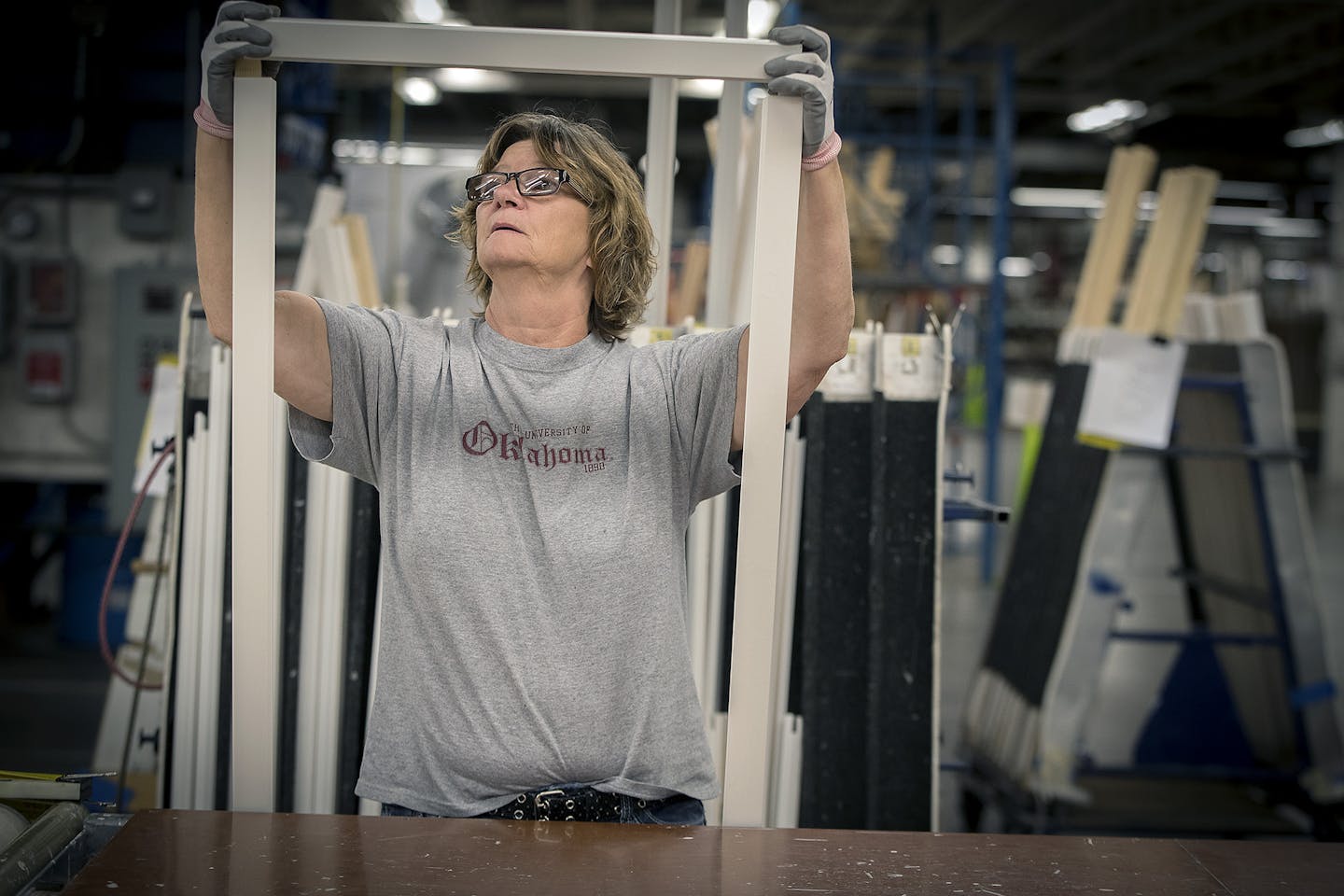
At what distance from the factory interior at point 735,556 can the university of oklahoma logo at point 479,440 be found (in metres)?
0.04

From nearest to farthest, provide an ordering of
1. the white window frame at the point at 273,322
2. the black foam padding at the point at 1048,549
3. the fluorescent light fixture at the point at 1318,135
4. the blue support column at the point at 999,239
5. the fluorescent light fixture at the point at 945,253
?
the white window frame at the point at 273,322, the black foam padding at the point at 1048,549, the blue support column at the point at 999,239, the fluorescent light fixture at the point at 1318,135, the fluorescent light fixture at the point at 945,253

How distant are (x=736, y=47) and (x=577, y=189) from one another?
1.17 ft

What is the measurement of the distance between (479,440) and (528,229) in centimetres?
29

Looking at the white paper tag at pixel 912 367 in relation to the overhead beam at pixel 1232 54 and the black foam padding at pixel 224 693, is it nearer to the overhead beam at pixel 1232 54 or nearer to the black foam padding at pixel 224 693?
the black foam padding at pixel 224 693

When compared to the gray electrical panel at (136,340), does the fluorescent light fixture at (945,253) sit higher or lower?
higher

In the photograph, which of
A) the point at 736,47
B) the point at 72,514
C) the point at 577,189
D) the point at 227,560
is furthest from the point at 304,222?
the point at 736,47

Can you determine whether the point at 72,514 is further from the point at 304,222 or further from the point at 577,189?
the point at 577,189

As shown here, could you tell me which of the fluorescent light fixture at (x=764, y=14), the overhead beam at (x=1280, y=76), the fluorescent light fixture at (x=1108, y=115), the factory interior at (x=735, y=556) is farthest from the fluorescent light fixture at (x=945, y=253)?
the fluorescent light fixture at (x=764, y=14)

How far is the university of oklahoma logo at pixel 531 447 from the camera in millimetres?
1493

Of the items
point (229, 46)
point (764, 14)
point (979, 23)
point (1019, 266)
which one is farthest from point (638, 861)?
point (1019, 266)

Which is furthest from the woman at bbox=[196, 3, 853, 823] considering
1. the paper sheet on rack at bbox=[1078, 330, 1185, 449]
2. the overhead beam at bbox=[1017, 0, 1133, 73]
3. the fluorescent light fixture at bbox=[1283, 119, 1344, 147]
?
the fluorescent light fixture at bbox=[1283, 119, 1344, 147]

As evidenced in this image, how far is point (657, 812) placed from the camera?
5.00 ft

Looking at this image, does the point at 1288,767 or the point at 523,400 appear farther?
the point at 1288,767

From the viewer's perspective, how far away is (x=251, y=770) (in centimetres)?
135
